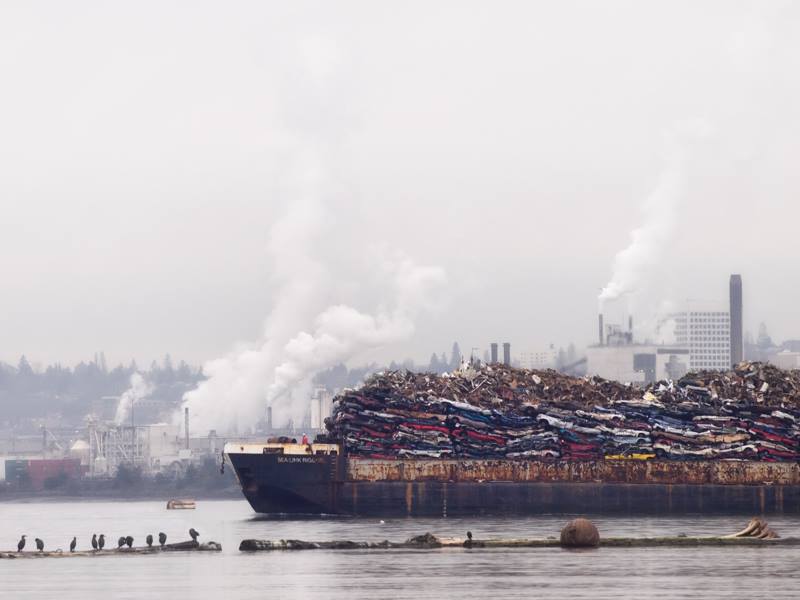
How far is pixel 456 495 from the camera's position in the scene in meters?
137

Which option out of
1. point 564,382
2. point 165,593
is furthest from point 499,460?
point 165,593

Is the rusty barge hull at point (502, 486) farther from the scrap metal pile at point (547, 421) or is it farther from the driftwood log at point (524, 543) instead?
the driftwood log at point (524, 543)

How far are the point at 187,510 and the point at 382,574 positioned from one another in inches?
4648

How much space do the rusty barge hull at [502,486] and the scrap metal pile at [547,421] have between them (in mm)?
1472

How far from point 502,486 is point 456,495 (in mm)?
3583

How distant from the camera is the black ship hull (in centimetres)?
13612

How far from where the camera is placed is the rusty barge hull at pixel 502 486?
13625cm

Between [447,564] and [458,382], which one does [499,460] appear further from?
[447,564]

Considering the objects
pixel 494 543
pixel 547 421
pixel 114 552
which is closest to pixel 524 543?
pixel 494 543

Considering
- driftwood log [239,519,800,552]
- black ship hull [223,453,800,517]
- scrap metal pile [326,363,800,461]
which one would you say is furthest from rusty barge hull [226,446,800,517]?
driftwood log [239,519,800,552]

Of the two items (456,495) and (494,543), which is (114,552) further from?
(456,495)

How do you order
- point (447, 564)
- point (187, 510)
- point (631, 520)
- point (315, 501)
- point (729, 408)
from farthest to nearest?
point (187, 510) < point (729, 408) < point (315, 501) < point (631, 520) < point (447, 564)

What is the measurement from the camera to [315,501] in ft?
448

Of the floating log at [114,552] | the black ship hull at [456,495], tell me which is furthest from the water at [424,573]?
the black ship hull at [456,495]
